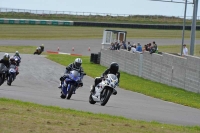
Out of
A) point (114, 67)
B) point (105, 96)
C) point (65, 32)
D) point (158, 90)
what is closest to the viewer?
point (114, 67)

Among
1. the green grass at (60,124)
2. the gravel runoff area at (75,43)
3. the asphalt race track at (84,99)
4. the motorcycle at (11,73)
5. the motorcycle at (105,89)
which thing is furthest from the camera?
the gravel runoff area at (75,43)

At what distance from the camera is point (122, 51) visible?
42.2 meters

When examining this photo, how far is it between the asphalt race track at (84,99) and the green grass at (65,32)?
38.2 metres

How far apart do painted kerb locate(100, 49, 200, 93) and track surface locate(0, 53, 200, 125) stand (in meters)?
3.11

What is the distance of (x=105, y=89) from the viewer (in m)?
18.5

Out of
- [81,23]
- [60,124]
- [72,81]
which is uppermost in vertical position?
[81,23]

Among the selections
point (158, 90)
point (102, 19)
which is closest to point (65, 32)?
point (102, 19)

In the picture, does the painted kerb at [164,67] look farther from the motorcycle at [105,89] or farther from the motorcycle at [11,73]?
the motorcycle at [105,89]

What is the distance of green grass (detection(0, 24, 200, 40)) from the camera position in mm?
86000

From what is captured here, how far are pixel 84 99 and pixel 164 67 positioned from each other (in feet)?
41.0

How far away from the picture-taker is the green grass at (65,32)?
282 ft

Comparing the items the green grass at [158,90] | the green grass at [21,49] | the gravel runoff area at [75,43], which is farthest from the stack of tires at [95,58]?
the gravel runoff area at [75,43]

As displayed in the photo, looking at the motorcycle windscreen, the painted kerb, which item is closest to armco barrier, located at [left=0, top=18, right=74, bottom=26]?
the painted kerb

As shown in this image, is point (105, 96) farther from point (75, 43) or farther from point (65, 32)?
point (65, 32)
